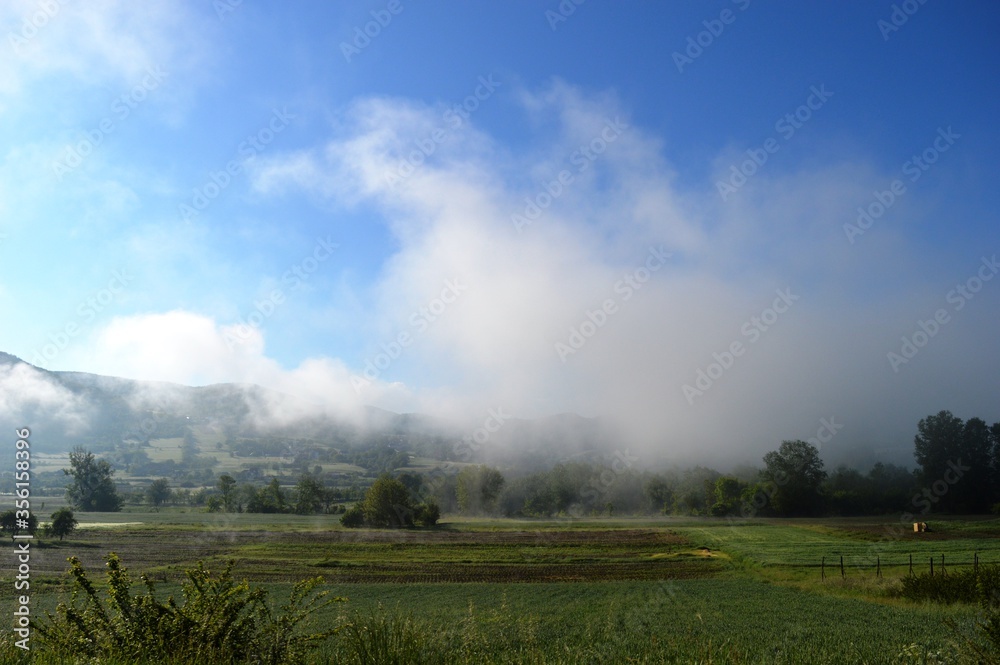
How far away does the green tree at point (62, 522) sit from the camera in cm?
5428

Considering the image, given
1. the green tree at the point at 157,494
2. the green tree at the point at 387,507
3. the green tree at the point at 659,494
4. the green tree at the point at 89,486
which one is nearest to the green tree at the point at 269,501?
the green tree at the point at 157,494

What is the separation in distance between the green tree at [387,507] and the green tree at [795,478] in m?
63.5

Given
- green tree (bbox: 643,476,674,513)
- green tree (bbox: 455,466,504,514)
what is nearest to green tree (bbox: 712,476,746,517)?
green tree (bbox: 643,476,674,513)

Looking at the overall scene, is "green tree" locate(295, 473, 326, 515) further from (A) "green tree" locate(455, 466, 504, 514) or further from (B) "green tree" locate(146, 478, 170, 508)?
(B) "green tree" locate(146, 478, 170, 508)

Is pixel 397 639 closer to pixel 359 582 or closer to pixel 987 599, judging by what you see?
pixel 987 599

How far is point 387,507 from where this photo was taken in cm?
8519

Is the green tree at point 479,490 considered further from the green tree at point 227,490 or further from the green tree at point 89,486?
the green tree at point 89,486

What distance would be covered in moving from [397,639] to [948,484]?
12438cm

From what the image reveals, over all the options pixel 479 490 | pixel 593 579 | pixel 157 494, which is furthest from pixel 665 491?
pixel 157 494

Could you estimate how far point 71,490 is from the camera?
3206 inches

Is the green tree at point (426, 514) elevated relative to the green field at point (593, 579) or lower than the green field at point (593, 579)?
lower

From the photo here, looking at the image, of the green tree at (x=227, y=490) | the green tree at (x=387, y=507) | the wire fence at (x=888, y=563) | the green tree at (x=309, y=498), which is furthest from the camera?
the green tree at (x=227, y=490)

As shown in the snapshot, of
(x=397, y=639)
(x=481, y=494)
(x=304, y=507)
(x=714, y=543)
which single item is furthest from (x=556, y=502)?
(x=397, y=639)

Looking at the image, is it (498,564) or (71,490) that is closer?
(498,564)
